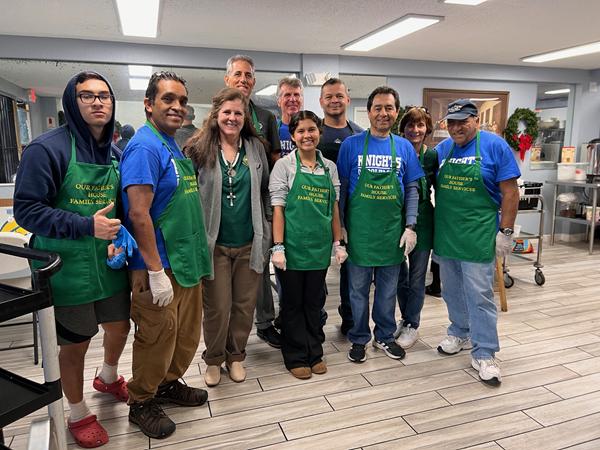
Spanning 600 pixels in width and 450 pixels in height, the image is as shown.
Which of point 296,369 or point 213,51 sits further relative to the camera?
point 213,51

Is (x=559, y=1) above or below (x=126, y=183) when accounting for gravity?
above

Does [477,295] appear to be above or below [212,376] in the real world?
above

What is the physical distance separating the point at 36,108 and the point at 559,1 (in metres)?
4.97

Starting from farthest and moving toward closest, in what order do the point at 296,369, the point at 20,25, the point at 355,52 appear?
the point at 355,52, the point at 20,25, the point at 296,369

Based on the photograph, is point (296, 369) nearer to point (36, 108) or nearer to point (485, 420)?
point (485, 420)

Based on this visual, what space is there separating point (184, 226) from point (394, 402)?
4.46 feet

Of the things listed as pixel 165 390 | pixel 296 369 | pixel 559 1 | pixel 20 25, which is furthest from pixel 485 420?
pixel 20 25

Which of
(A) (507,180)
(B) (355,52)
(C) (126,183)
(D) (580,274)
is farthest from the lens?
(B) (355,52)

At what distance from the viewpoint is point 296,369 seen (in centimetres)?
247

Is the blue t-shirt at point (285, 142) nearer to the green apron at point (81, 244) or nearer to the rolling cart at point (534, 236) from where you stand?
the green apron at point (81, 244)

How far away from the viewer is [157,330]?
185 cm

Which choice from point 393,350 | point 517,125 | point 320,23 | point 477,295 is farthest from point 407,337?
point 517,125

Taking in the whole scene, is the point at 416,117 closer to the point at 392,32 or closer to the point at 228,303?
the point at 228,303

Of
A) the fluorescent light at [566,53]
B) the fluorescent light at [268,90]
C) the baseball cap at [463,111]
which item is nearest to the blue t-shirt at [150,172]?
the baseball cap at [463,111]
